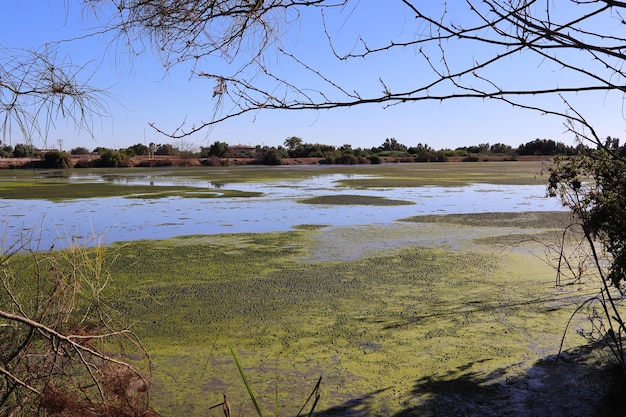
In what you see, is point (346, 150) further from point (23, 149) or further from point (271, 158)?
point (23, 149)

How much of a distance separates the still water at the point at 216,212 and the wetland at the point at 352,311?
111 mm

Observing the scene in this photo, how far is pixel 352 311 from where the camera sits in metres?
5.31

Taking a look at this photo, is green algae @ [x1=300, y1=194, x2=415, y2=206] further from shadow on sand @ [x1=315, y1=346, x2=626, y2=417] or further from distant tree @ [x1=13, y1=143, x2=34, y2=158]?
distant tree @ [x1=13, y1=143, x2=34, y2=158]

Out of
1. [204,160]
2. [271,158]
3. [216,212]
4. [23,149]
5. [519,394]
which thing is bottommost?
[519,394]

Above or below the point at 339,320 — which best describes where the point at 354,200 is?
above

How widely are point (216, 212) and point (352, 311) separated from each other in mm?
7633

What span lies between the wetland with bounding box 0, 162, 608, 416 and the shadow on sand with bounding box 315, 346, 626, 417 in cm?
1

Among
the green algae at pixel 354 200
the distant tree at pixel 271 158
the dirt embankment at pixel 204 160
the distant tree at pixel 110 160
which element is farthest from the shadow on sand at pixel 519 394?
the distant tree at pixel 271 158

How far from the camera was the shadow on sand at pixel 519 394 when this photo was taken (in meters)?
3.37

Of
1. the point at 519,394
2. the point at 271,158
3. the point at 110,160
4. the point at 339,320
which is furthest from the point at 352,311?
the point at 271,158

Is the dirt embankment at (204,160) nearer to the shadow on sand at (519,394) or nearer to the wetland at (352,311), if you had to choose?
the wetland at (352,311)

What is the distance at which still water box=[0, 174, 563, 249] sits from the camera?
9.92m

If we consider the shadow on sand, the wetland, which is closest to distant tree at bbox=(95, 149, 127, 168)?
the wetland

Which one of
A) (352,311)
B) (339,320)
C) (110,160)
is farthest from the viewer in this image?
(110,160)
